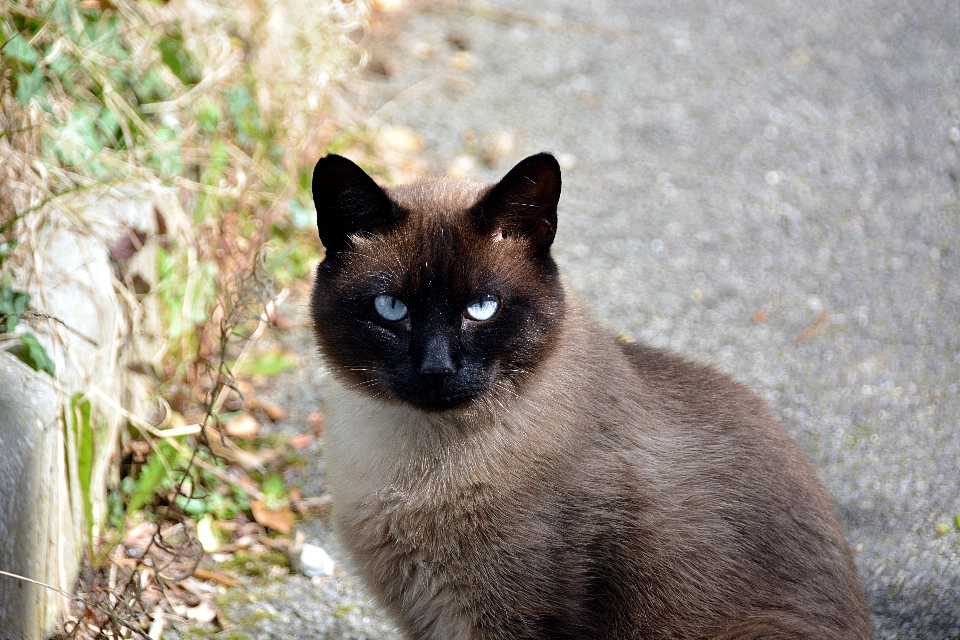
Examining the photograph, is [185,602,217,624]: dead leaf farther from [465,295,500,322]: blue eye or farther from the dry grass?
[465,295,500,322]: blue eye

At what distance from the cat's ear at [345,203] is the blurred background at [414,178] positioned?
1.93ft

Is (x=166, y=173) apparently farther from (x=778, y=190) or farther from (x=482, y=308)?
(x=778, y=190)

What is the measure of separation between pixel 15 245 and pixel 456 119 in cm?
326

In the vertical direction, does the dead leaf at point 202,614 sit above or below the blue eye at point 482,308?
below

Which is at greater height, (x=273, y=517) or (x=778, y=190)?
(x=273, y=517)

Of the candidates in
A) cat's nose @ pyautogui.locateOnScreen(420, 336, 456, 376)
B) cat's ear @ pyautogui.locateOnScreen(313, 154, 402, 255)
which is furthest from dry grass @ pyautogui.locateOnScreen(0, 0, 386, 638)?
cat's nose @ pyautogui.locateOnScreen(420, 336, 456, 376)

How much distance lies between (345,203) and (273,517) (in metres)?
1.50

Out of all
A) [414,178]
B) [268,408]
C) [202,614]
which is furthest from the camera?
[414,178]

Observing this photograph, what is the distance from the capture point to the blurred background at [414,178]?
10.3 ft

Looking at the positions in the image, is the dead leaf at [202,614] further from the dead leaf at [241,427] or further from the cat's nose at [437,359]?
the cat's nose at [437,359]

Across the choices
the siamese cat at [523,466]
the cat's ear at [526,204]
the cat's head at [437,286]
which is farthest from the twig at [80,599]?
the cat's ear at [526,204]

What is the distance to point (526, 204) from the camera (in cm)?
237

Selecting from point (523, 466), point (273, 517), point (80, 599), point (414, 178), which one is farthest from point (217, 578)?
point (414, 178)

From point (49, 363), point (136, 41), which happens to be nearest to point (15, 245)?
point (49, 363)
